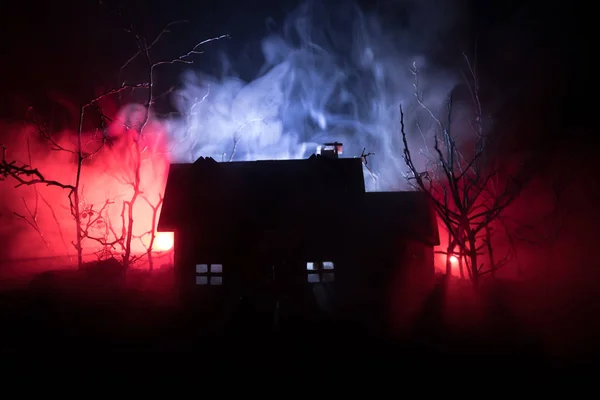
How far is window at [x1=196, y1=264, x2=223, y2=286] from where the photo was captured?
14727 mm

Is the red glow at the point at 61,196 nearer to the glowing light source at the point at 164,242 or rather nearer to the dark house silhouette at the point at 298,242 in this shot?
the glowing light source at the point at 164,242

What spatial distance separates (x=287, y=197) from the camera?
51.5 ft

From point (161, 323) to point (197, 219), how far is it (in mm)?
4808

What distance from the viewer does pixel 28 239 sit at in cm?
2834

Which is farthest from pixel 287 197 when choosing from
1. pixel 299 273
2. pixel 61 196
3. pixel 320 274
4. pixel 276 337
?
pixel 61 196

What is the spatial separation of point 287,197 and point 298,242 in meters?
2.35

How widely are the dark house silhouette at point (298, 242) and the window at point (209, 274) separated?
46mm

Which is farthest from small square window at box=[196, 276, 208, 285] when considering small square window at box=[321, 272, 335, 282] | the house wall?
small square window at box=[321, 272, 335, 282]

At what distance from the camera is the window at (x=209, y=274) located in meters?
14.7

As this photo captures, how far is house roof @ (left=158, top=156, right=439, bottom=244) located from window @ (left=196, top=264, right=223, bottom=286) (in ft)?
7.15

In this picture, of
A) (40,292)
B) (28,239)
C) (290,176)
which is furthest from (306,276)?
(28,239)

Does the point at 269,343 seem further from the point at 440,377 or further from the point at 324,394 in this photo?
the point at 440,377

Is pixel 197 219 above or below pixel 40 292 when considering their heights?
above

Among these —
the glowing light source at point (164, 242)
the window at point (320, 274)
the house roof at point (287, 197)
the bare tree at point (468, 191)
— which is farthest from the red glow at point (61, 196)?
the bare tree at point (468, 191)
